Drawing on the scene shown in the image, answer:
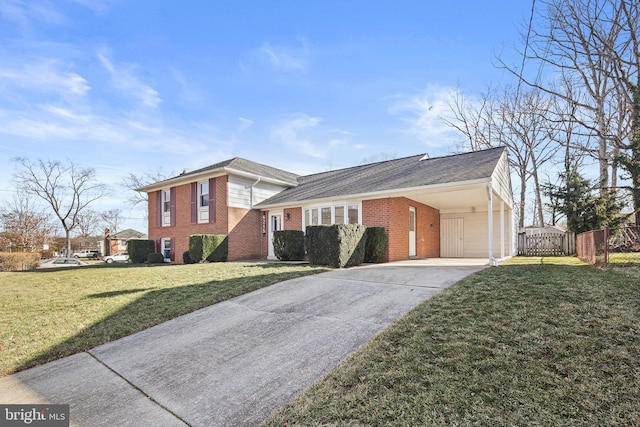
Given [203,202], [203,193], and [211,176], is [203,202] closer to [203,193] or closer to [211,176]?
[203,193]

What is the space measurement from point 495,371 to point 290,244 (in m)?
10.7

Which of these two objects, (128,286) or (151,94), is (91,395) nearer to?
(128,286)

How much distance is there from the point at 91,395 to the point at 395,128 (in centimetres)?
1831

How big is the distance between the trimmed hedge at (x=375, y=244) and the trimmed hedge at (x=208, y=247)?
22.7 ft

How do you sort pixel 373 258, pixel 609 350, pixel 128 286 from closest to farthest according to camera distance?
pixel 609 350, pixel 128 286, pixel 373 258

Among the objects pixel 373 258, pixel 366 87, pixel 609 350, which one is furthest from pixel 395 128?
pixel 609 350

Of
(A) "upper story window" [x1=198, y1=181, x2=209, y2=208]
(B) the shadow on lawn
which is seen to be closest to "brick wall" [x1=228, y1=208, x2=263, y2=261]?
(A) "upper story window" [x1=198, y1=181, x2=209, y2=208]

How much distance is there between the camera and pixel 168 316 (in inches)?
235

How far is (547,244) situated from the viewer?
17.3 m

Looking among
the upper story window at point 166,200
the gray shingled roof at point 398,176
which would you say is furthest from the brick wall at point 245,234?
the upper story window at point 166,200

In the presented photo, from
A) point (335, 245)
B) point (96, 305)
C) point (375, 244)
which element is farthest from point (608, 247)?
point (96, 305)

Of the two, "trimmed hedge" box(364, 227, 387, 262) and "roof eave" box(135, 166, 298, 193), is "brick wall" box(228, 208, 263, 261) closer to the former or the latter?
"roof eave" box(135, 166, 298, 193)

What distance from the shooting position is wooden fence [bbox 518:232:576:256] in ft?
53.8

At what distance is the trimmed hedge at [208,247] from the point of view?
46.4 feet
